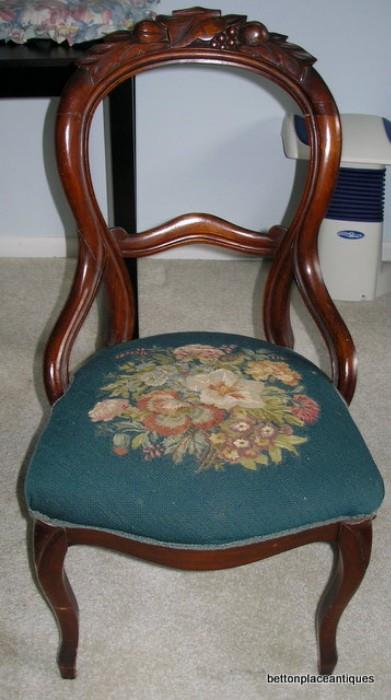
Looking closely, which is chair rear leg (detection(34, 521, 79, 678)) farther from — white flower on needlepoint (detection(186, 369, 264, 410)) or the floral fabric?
the floral fabric

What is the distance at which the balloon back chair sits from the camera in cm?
100

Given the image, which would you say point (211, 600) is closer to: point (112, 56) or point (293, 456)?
point (293, 456)

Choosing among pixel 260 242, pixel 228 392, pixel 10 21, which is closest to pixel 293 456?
pixel 228 392

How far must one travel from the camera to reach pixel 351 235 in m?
2.24

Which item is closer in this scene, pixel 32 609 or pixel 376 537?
pixel 32 609

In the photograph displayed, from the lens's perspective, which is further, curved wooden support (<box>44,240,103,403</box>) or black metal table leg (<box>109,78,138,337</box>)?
black metal table leg (<box>109,78,138,337</box>)

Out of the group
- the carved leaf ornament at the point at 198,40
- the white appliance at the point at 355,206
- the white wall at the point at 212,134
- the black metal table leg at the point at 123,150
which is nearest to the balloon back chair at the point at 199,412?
the carved leaf ornament at the point at 198,40

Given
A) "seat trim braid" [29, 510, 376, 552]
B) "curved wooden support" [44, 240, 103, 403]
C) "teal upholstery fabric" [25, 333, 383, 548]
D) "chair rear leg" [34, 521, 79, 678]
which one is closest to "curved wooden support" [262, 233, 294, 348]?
"teal upholstery fabric" [25, 333, 383, 548]

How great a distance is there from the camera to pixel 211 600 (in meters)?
1.37

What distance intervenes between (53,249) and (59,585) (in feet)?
5.18

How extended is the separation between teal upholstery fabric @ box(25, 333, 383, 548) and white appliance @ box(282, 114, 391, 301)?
3.64 feet

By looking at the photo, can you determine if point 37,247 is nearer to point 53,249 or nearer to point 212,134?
point 53,249

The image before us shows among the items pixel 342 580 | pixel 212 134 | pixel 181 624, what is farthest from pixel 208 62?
pixel 212 134

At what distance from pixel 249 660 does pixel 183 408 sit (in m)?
0.45
